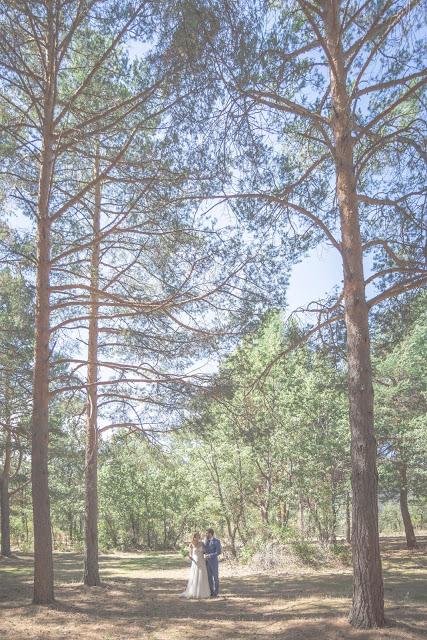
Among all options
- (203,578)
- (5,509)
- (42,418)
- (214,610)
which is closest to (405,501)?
(203,578)

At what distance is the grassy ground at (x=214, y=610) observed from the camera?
5.66 metres

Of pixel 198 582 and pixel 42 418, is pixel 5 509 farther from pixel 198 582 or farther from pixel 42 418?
pixel 42 418

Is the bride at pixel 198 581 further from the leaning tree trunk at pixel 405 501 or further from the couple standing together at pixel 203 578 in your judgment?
the leaning tree trunk at pixel 405 501

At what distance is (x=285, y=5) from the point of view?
7.07 meters

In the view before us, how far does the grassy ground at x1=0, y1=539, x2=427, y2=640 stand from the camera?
5.66 metres

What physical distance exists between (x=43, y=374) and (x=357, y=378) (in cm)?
461

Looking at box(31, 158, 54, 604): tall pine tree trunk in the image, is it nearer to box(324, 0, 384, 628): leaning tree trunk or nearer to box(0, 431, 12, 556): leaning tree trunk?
box(324, 0, 384, 628): leaning tree trunk

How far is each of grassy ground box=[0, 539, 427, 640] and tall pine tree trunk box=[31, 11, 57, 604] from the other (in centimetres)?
57

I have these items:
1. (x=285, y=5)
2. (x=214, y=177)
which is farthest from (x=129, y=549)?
(x=285, y=5)

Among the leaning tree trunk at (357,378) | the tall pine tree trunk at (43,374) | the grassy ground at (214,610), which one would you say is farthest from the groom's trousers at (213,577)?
the leaning tree trunk at (357,378)

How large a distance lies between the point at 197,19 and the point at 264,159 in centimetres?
208

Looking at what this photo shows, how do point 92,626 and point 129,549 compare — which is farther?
point 129,549

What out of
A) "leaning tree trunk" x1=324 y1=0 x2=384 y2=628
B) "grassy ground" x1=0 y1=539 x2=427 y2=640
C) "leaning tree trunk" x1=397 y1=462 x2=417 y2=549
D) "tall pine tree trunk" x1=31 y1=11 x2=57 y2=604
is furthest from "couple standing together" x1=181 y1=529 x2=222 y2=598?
"leaning tree trunk" x1=397 y1=462 x2=417 y2=549

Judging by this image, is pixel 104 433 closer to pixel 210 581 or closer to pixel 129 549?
pixel 210 581
